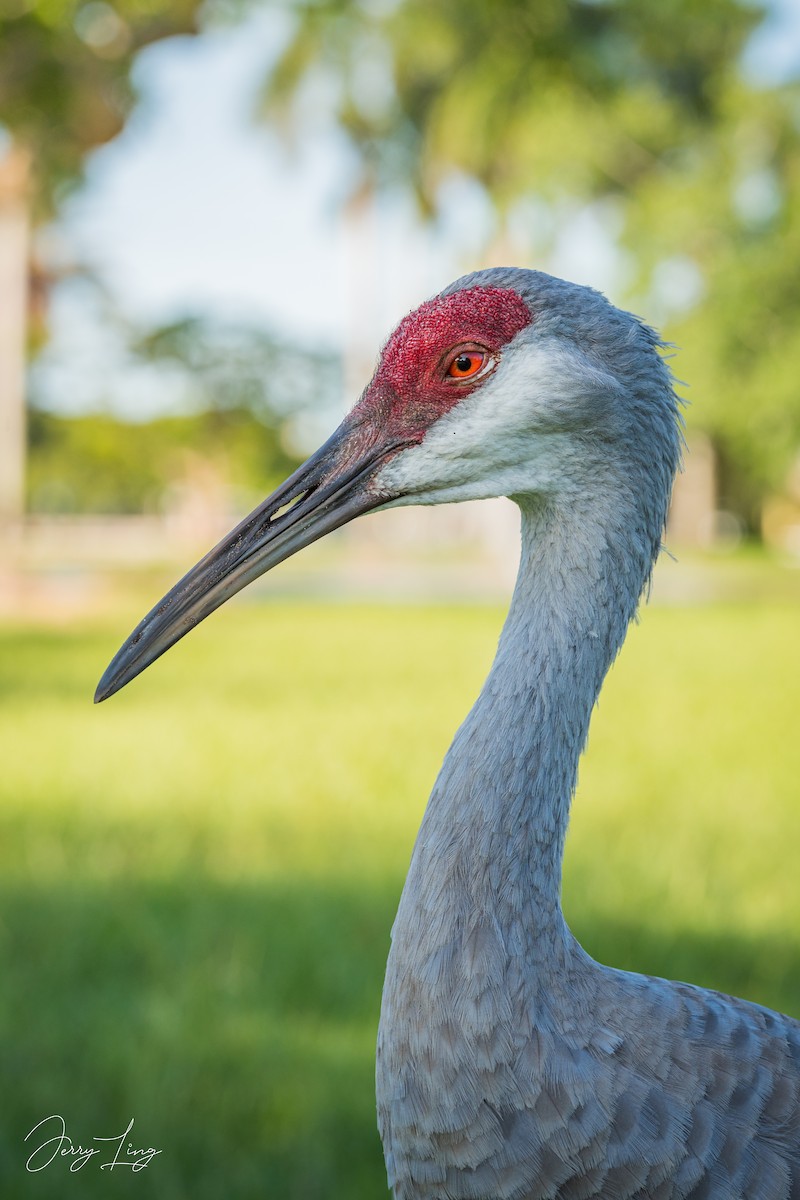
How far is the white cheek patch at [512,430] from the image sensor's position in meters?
1.96

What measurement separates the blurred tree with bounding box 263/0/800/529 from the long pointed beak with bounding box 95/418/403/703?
15577 mm

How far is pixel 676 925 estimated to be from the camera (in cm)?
489

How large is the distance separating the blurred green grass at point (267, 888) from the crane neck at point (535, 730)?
5.48 feet

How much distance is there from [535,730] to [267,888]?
354cm

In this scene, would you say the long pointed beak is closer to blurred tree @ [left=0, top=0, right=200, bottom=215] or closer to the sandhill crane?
the sandhill crane

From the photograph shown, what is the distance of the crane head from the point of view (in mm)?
1980

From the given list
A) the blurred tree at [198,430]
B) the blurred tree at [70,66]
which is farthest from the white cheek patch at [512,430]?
the blurred tree at [198,430]

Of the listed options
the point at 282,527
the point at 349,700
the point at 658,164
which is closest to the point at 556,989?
the point at 282,527

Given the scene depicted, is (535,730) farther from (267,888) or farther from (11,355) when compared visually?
(11,355)

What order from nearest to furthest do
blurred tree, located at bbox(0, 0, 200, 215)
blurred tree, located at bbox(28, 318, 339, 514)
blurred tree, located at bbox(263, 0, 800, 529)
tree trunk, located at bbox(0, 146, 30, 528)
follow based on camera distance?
blurred tree, located at bbox(0, 0, 200, 215) → blurred tree, located at bbox(263, 0, 800, 529) → tree trunk, located at bbox(0, 146, 30, 528) → blurred tree, located at bbox(28, 318, 339, 514)

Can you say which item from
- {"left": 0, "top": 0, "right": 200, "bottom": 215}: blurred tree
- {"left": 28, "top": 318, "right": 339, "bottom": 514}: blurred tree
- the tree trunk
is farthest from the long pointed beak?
{"left": 28, "top": 318, "right": 339, "bottom": 514}: blurred tree

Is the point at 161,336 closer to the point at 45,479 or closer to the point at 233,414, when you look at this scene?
the point at 233,414

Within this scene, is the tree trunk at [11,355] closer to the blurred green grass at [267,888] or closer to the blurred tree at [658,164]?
the blurred tree at [658,164]

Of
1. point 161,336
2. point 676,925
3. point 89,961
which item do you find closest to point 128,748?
point 89,961
